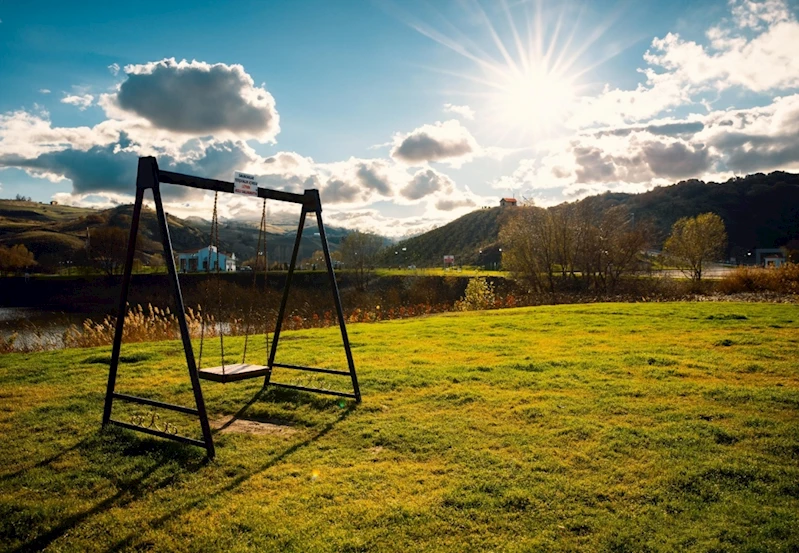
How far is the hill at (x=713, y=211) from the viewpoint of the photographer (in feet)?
477

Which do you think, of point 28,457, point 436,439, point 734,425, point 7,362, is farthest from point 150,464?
point 7,362

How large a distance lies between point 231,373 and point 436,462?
317cm

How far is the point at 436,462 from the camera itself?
20.1 ft

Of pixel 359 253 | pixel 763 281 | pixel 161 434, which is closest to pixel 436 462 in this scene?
pixel 161 434

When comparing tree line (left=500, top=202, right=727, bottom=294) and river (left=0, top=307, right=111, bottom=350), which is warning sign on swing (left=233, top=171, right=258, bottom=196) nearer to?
river (left=0, top=307, right=111, bottom=350)

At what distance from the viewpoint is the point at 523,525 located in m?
4.70

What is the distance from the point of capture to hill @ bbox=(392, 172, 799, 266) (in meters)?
145

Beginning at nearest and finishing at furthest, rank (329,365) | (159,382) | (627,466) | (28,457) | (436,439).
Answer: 1. (627,466)
2. (28,457)
3. (436,439)
4. (159,382)
5. (329,365)

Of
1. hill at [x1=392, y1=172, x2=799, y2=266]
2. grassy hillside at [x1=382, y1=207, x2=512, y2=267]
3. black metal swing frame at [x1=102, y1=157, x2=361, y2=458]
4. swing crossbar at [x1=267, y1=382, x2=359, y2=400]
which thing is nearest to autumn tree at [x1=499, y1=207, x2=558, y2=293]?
swing crossbar at [x1=267, y1=382, x2=359, y2=400]

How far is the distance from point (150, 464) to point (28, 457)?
64.4 inches

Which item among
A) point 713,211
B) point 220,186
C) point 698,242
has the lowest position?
point 220,186

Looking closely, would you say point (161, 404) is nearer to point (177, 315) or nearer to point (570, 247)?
point (177, 315)

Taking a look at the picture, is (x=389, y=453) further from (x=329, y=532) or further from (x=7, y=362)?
(x=7, y=362)

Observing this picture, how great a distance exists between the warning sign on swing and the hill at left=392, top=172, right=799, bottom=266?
12482 centimetres
